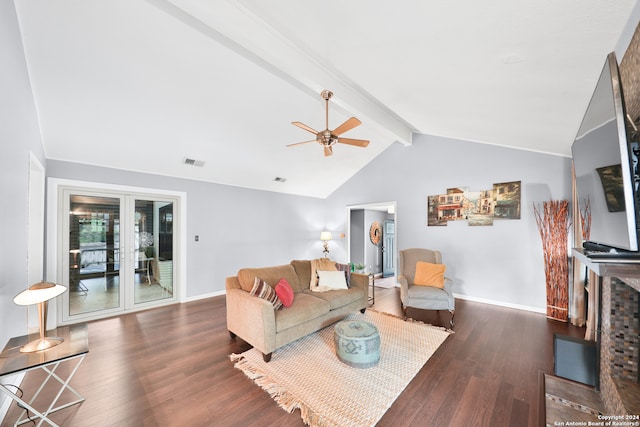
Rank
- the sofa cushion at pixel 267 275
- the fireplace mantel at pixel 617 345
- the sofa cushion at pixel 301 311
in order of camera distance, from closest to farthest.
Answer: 1. the fireplace mantel at pixel 617 345
2. the sofa cushion at pixel 301 311
3. the sofa cushion at pixel 267 275

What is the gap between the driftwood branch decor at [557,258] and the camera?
3723mm

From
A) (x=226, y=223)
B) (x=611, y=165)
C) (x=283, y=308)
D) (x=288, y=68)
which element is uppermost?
(x=288, y=68)

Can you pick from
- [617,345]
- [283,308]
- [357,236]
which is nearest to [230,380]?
[283,308]

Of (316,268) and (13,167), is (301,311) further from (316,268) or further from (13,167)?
(13,167)

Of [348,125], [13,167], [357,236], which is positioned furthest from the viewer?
[357,236]

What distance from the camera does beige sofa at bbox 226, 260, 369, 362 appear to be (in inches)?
104

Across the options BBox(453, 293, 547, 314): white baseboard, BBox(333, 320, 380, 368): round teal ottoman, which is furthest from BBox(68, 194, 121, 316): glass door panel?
BBox(453, 293, 547, 314): white baseboard

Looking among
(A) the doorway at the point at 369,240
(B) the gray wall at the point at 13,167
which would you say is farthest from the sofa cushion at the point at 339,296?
(A) the doorway at the point at 369,240

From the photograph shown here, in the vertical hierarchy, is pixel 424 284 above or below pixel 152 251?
below

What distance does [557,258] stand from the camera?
3.78m

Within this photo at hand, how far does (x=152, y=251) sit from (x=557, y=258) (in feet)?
22.0

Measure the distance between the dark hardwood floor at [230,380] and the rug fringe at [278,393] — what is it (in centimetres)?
5

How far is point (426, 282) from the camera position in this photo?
401cm

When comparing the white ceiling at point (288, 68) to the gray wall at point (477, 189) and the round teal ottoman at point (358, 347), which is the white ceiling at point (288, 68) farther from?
the round teal ottoman at point (358, 347)
